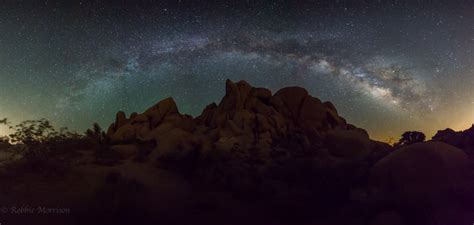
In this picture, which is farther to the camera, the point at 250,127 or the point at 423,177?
the point at 250,127

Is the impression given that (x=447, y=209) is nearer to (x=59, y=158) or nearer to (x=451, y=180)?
(x=451, y=180)

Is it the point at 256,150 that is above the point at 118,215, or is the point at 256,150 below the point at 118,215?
above

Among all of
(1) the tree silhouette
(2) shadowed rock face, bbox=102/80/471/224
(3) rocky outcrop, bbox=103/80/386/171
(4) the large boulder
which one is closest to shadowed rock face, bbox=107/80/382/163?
(3) rocky outcrop, bbox=103/80/386/171

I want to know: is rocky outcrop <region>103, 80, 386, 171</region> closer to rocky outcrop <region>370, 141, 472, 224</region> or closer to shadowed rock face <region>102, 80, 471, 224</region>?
shadowed rock face <region>102, 80, 471, 224</region>

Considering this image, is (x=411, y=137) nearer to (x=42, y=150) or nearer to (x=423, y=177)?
(x=423, y=177)

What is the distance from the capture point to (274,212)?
64.3 ft

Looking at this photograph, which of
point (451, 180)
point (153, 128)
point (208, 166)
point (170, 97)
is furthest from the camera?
point (170, 97)

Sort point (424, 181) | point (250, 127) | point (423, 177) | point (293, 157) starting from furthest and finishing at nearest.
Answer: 1. point (250, 127)
2. point (293, 157)
3. point (423, 177)
4. point (424, 181)

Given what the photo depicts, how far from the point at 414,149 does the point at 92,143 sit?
26221mm

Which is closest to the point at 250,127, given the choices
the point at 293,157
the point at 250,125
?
the point at 250,125

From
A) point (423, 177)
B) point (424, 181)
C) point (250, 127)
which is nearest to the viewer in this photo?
point (424, 181)

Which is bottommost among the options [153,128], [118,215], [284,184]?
[118,215]

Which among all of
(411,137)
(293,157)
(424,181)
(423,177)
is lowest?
(424,181)

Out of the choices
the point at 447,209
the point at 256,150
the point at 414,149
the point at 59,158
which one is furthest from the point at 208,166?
the point at 447,209
